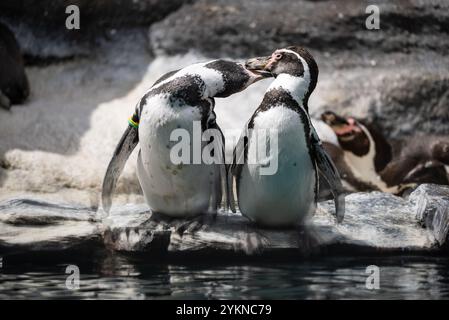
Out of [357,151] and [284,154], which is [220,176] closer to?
[284,154]

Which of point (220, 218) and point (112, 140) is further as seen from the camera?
point (112, 140)

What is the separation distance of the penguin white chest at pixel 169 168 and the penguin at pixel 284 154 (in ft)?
0.68

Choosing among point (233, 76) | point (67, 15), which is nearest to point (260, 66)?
point (233, 76)

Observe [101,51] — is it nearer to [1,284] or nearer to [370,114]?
[370,114]

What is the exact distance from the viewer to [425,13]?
24.2ft

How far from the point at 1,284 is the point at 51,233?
1.99 feet

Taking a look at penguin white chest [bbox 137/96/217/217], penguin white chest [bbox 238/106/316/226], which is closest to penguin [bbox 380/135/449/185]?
penguin white chest [bbox 238/106/316/226]

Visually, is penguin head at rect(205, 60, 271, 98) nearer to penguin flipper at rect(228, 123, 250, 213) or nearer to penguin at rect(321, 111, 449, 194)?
penguin flipper at rect(228, 123, 250, 213)

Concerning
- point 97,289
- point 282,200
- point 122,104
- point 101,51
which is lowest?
→ point 97,289

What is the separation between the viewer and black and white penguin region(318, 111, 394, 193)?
6230 millimetres

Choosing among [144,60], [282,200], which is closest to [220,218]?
[282,200]

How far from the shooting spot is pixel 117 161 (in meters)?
4.16

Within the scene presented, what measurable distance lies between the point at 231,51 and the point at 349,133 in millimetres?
1426

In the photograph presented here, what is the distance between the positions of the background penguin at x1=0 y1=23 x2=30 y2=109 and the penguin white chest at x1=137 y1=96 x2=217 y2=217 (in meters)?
2.82
